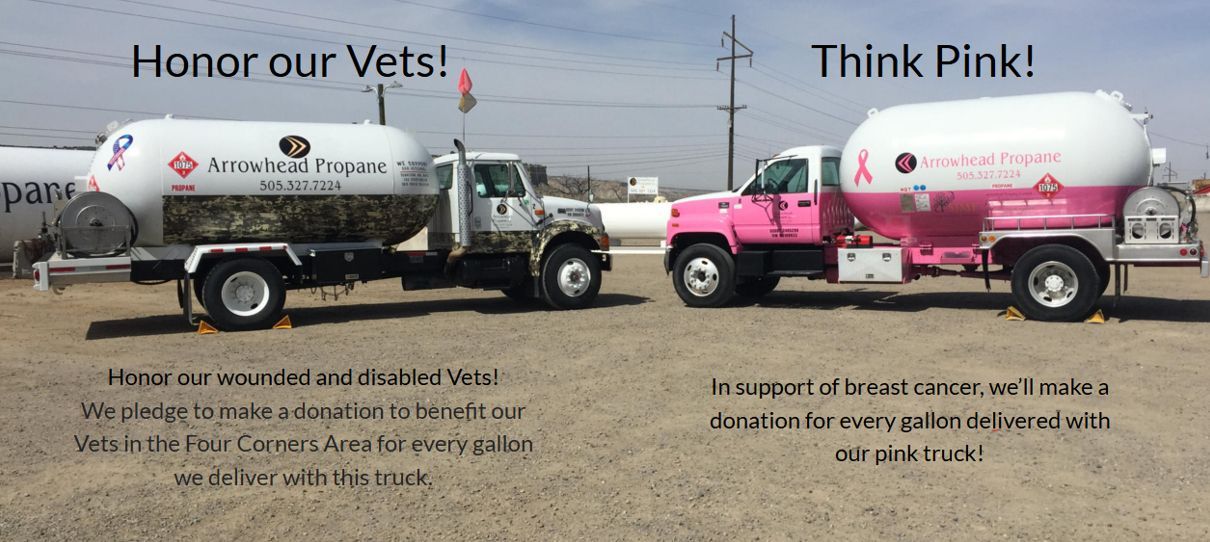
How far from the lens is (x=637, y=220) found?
32.6 metres

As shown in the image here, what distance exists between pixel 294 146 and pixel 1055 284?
1121cm

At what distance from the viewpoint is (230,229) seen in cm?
1353

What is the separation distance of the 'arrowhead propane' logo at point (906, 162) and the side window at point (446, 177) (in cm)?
717

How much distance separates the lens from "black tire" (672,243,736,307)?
1535 centimetres

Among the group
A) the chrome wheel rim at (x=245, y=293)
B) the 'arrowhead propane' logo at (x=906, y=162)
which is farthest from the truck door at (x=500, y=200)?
the 'arrowhead propane' logo at (x=906, y=162)

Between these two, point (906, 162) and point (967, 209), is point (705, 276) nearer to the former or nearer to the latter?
point (906, 162)

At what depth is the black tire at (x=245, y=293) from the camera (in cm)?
1324

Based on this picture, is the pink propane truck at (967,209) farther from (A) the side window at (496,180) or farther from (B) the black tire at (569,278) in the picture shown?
(A) the side window at (496,180)

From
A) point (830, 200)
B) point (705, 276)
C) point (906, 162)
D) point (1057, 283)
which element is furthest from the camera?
point (705, 276)

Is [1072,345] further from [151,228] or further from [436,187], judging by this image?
[151,228]

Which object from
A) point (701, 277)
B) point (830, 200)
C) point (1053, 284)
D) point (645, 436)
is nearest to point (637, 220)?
point (701, 277)

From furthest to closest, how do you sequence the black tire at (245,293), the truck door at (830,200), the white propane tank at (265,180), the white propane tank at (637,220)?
1. the white propane tank at (637,220)
2. the truck door at (830,200)
3. the black tire at (245,293)
4. the white propane tank at (265,180)

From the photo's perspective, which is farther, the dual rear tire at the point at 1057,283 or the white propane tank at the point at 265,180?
the white propane tank at the point at 265,180

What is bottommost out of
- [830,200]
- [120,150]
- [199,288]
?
[199,288]
